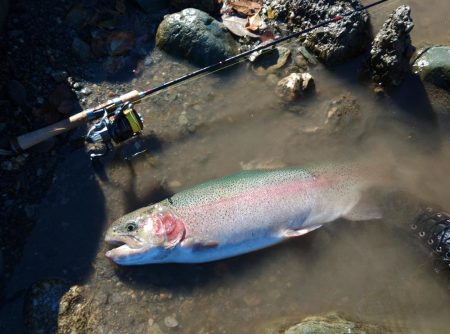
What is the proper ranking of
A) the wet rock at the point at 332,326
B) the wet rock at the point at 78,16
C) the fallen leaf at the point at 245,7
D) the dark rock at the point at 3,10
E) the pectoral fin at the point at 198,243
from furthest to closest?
the fallen leaf at the point at 245,7 < the wet rock at the point at 78,16 < the dark rock at the point at 3,10 < the pectoral fin at the point at 198,243 < the wet rock at the point at 332,326

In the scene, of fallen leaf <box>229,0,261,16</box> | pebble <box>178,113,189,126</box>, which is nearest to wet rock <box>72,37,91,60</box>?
pebble <box>178,113,189,126</box>

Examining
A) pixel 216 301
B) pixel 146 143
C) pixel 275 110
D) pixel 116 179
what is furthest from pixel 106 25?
pixel 216 301

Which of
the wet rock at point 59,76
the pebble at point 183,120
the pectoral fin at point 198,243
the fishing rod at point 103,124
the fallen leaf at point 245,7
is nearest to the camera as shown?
the pectoral fin at point 198,243

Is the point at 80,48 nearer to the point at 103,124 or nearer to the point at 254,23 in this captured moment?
the point at 103,124

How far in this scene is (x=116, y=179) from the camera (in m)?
5.02

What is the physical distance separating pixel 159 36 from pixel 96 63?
2.83ft

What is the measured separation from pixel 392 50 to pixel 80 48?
3.78 metres

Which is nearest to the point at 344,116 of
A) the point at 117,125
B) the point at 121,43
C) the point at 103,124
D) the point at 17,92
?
the point at 117,125

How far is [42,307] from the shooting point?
4316 millimetres

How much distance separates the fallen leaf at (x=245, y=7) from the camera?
587 cm

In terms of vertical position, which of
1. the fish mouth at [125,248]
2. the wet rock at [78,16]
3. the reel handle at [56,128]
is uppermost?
the wet rock at [78,16]

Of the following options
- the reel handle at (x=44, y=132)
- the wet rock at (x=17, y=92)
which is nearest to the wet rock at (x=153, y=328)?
the reel handle at (x=44, y=132)

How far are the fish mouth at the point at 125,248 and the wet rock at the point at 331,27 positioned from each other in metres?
3.24

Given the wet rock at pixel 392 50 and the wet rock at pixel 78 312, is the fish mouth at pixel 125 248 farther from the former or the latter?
the wet rock at pixel 392 50
